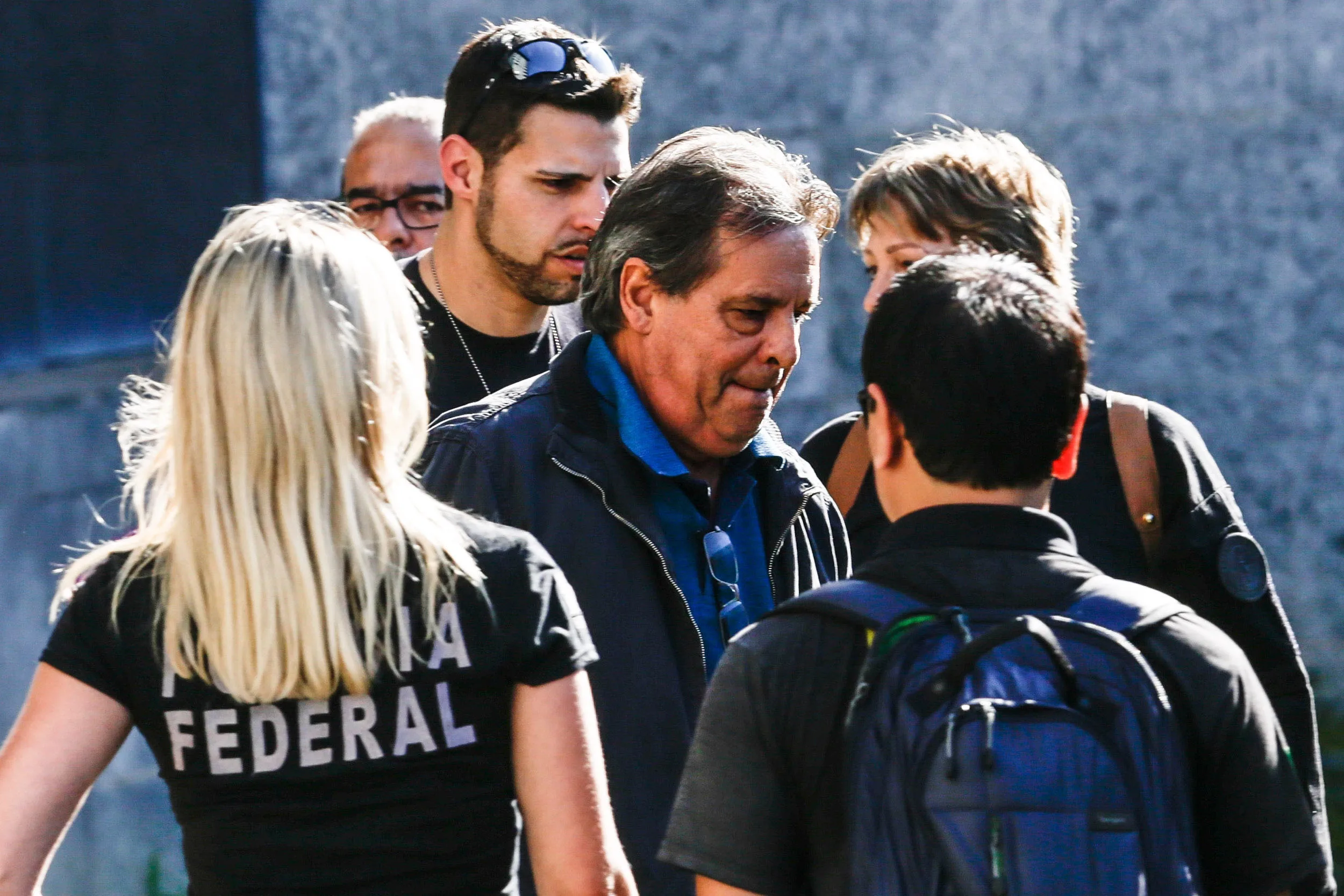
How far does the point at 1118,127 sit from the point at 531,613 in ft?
14.8

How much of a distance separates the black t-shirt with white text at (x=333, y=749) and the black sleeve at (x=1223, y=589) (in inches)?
50.1

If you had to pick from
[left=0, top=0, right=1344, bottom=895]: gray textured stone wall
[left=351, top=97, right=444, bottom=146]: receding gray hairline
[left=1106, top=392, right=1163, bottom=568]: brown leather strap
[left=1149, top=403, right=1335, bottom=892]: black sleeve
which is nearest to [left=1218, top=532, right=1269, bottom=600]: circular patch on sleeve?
[left=1149, top=403, right=1335, bottom=892]: black sleeve

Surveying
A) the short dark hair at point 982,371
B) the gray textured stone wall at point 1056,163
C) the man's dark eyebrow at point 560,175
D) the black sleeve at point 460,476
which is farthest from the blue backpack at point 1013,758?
the gray textured stone wall at point 1056,163

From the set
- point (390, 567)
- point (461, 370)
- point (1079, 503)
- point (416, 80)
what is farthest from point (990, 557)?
point (416, 80)

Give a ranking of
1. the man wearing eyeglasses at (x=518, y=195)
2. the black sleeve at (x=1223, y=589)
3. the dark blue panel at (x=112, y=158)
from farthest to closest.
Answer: the dark blue panel at (x=112, y=158) → the man wearing eyeglasses at (x=518, y=195) → the black sleeve at (x=1223, y=589)

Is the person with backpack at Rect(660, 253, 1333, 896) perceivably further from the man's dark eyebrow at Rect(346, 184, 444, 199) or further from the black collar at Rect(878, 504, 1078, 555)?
the man's dark eyebrow at Rect(346, 184, 444, 199)

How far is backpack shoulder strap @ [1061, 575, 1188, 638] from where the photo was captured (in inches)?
65.9

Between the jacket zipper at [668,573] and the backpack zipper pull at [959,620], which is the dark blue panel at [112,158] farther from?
the backpack zipper pull at [959,620]

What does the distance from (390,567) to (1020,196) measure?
1605 millimetres

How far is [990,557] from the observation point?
67.9 inches

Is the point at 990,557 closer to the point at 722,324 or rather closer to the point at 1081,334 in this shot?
the point at 1081,334

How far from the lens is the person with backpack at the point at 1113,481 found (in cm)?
272

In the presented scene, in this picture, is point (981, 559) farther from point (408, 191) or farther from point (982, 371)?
point (408, 191)

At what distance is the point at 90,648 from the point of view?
1.80 metres
